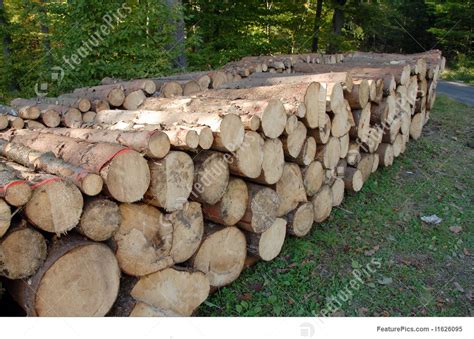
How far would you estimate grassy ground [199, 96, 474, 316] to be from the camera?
310 centimetres

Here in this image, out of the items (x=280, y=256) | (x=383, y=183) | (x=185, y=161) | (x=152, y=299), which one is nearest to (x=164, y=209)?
(x=185, y=161)

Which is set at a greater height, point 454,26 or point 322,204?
A: point 454,26

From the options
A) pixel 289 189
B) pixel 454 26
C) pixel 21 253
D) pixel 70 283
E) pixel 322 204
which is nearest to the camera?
pixel 21 253

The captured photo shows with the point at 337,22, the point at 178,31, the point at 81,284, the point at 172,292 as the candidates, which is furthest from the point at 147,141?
the point at 337,22

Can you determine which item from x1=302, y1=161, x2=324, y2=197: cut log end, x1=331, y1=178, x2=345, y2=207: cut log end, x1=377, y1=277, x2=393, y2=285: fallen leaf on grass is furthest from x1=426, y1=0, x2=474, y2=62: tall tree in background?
x1=377, y1=277, x2=393, y2=285: fallen leaf on grass

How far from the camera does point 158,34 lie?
6680 mm

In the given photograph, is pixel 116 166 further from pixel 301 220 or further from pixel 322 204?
pixel 322 204

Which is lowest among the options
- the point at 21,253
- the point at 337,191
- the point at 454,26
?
the point at 337,191

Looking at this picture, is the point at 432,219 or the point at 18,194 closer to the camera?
the point at 18,194

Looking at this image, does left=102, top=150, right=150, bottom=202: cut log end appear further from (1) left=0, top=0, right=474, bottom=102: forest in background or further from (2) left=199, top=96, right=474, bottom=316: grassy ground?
(1) left=0, top=0, right=474, bottom=102: forest in background

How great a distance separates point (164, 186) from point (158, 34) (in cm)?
493

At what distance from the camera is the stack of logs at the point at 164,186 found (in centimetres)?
206

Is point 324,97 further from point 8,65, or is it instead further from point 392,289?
point 8,65

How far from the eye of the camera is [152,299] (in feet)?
8.42
